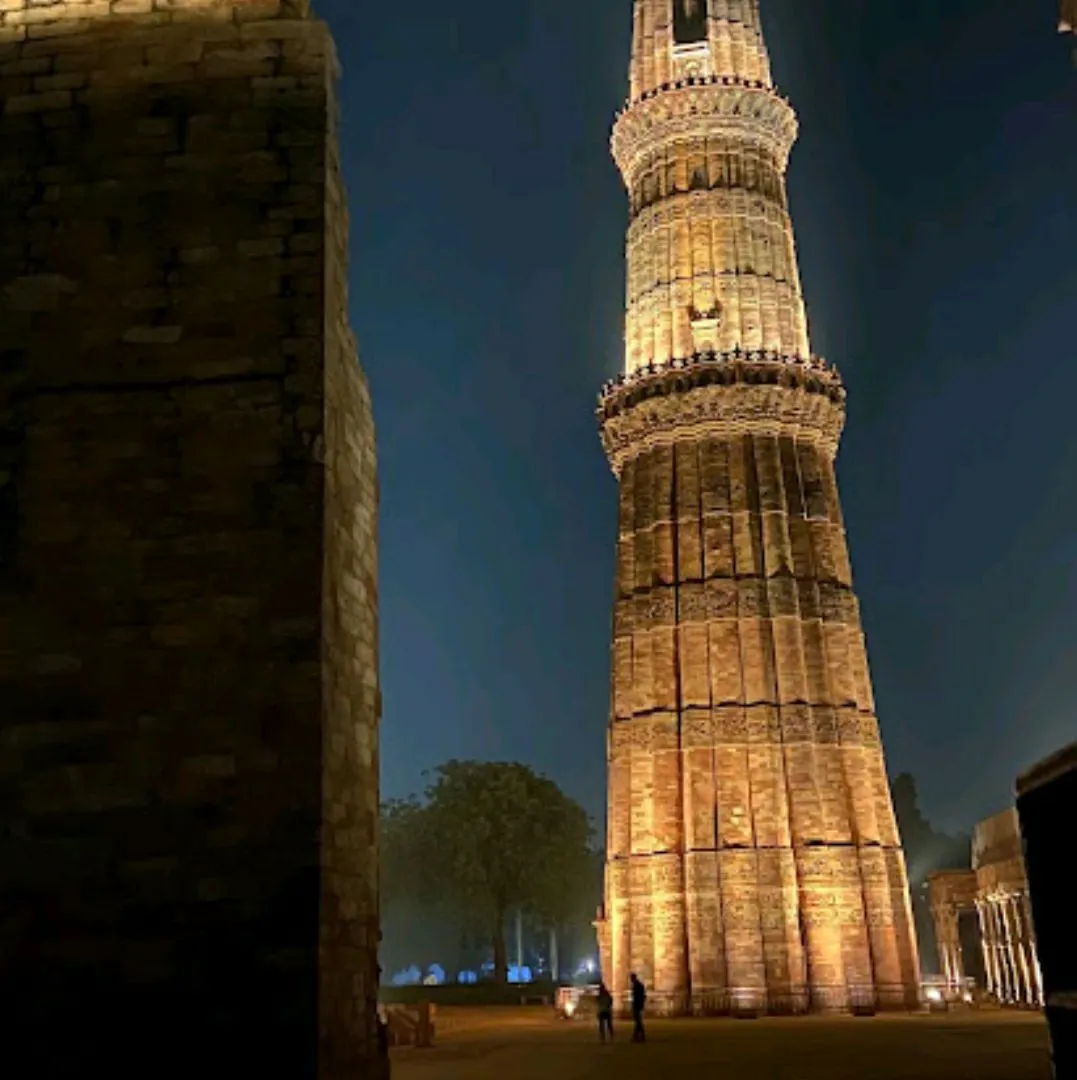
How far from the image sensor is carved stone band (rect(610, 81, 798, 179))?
28.8 meters

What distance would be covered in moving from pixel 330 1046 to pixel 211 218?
489 cm

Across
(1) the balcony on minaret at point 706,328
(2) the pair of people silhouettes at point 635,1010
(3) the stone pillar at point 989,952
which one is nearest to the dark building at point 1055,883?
(2) the pair of people silhouettes at point 635,1010

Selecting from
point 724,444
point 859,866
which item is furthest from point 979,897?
point 724,444

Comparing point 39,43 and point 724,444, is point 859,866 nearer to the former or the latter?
point 724,444

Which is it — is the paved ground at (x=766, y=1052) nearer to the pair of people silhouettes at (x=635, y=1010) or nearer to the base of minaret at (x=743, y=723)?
the pair of people silhouettes at (x=635, y=1010)

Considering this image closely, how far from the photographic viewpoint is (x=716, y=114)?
28.9 metres

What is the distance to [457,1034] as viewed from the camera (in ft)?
73.4

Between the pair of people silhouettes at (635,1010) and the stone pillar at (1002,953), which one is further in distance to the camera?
the stone pillar at (1002,953)

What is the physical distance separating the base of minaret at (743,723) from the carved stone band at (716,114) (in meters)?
5.84

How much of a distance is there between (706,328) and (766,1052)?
16035 mm

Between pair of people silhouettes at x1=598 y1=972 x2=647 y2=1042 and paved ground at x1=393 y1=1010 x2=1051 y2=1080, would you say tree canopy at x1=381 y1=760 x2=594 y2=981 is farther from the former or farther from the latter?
pair of people silhouettes at x1=598 y1=972 x2=647 y2=1042

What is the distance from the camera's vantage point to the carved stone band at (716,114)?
28.8 metres

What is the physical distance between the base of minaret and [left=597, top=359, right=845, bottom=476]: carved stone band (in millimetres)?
42

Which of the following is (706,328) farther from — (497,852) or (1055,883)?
(1055,883)
